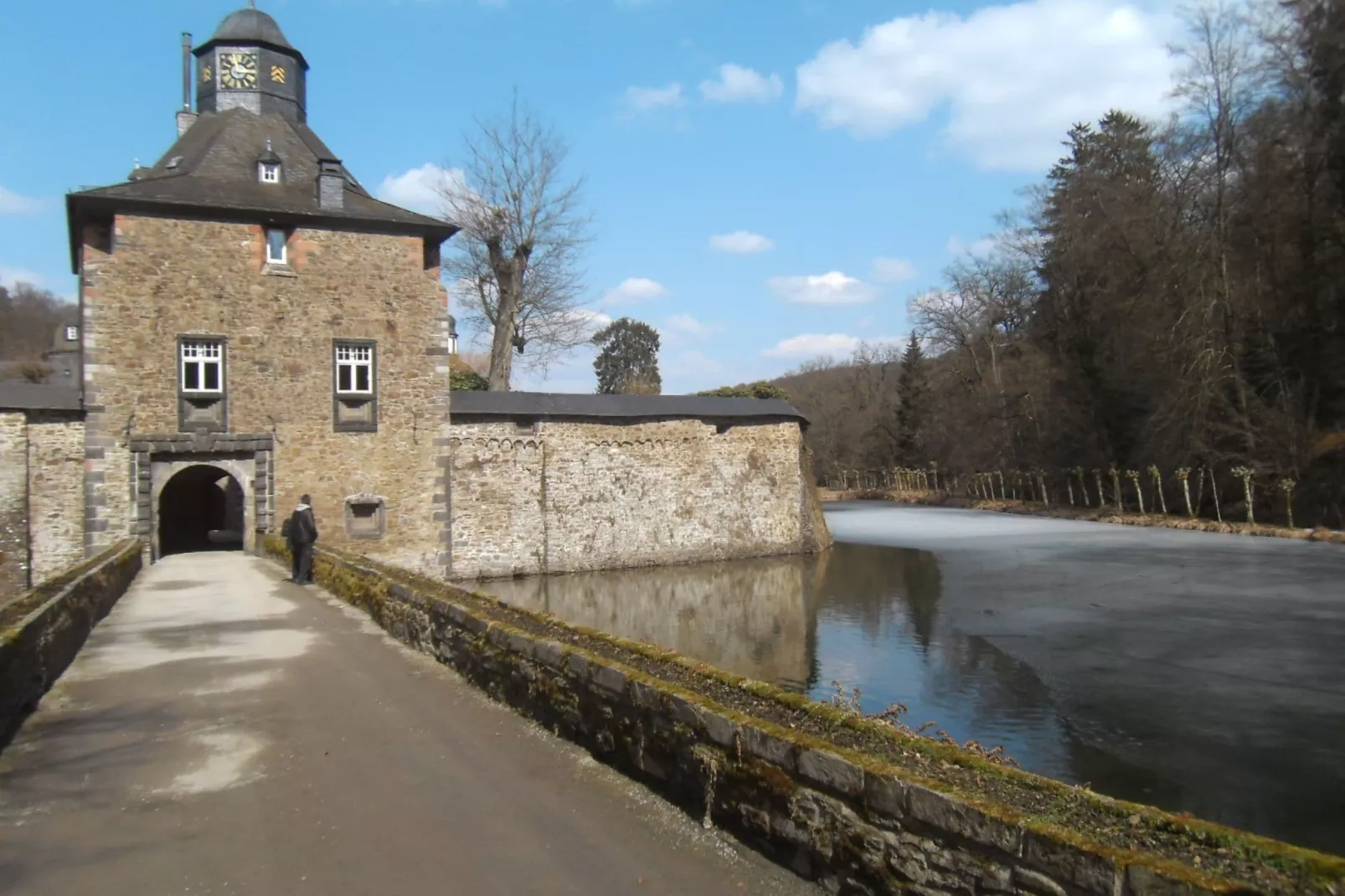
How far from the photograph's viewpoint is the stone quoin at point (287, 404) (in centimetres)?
1620

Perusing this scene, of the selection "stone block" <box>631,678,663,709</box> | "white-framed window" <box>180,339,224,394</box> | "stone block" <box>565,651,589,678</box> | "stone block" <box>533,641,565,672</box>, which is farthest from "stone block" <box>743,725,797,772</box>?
"white-framed window" <box>180,339,224,394</box>

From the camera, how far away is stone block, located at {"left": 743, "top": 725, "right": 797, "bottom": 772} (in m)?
3.66

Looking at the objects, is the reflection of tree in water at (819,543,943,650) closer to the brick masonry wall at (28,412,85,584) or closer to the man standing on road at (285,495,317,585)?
the man standing on road at (285,495,317,585)

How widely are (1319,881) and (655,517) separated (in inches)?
798

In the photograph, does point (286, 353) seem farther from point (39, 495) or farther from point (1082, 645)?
point (1082, 645)

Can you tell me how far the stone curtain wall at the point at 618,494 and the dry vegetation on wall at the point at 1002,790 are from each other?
14296mm

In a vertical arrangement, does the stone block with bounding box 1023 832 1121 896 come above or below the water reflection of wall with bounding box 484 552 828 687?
above

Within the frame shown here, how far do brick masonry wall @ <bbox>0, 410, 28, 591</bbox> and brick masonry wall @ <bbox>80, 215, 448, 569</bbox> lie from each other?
37.4 inches

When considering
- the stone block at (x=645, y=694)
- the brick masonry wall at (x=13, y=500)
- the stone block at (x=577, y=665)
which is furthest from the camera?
the brick masonry wall at (x=13, y=500)

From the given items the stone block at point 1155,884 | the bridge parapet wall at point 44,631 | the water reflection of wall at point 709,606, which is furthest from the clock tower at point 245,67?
the stone block at point 1155,884

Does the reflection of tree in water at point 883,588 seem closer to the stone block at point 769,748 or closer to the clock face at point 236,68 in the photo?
the stone block at point 769,748

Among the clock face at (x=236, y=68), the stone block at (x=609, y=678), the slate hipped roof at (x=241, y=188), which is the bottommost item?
the stone block at (x=609, y=678)

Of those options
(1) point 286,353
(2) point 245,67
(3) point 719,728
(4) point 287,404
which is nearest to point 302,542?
(4) point 287,404

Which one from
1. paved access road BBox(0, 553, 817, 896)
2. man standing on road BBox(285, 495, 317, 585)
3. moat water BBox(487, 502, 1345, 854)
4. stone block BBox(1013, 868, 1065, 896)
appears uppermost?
man standing on road BBox(285, 495, 317, 585)
